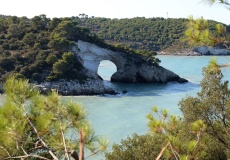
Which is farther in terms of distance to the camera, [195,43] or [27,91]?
[27,91]

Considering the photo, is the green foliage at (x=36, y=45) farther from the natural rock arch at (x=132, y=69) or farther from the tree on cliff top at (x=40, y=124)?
the tree on cliff top at (x=40, y=124)

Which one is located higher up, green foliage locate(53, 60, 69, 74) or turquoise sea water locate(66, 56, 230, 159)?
→ green foliage locate(53, 60, 69, 74)

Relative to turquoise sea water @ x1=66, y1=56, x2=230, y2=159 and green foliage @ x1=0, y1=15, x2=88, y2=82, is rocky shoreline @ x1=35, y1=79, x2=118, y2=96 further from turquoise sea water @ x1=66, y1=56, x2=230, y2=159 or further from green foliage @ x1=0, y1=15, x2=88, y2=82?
turquoise sea water @ x1=66, y1=56, x2=230, y2=159

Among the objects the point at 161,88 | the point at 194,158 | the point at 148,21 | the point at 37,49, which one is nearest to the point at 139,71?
the point at 161,88

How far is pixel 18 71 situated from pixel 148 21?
6147 centimetres

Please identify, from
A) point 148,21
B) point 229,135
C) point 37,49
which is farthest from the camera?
point 148,21

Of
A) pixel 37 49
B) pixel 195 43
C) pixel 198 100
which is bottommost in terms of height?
pixel 37 49

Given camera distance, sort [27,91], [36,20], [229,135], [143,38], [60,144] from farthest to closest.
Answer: [143,38]
[36,20]
[229,135]
[27,91]
[60,144]

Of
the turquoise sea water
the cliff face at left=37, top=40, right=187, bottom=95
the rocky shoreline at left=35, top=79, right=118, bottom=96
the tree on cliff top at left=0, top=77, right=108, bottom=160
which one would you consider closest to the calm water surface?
the turquoise sea water

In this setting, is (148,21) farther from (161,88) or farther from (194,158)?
(194,158)

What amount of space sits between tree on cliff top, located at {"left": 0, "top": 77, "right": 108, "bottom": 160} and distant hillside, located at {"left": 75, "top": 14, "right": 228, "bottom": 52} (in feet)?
230

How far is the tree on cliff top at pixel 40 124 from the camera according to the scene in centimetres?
353

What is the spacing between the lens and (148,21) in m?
89.9

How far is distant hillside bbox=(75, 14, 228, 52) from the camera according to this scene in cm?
7781
